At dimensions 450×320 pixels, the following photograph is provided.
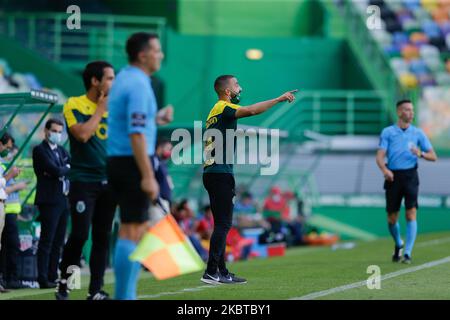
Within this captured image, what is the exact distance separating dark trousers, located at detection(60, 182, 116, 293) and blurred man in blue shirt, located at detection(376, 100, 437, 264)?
584cm

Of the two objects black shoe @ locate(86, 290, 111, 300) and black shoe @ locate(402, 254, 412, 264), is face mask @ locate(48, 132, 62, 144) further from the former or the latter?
black shoe @ locate(402, 254, 412, 264)

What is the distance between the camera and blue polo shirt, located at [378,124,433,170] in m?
14.1

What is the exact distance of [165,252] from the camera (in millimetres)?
7598

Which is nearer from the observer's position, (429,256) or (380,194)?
(429,256)

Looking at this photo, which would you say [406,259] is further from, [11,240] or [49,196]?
[11,240]

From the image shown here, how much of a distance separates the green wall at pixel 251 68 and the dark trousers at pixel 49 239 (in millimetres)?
17077

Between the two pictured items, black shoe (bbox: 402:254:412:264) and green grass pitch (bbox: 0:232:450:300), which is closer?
green grass pitch (bbox: 0:232:450:300)

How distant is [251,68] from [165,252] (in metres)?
23.5

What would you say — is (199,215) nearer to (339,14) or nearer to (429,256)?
(429,256)

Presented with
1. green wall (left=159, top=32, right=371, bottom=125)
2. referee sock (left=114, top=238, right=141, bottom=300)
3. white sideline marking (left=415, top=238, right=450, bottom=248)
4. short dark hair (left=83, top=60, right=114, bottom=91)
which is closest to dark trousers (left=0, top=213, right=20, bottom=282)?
short dark hair (left=83, top=60, right=114, bottom=91)

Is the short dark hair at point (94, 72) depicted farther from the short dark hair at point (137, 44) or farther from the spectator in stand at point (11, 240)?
the spectator in stand at point (11, 240)

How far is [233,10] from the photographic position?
3173cm
